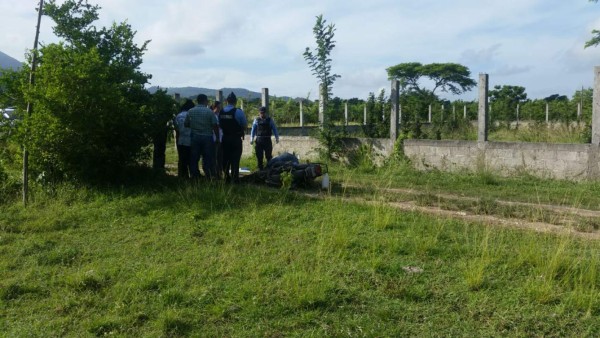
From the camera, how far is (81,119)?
844 cm

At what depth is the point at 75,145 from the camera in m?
8.50

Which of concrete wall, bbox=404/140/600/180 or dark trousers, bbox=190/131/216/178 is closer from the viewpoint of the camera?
dark trousers, bbox=190/131/216/178

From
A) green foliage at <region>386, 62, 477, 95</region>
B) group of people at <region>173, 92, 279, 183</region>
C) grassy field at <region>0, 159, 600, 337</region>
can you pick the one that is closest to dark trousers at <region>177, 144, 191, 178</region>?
group of people at <region>173, 92, 279, 183</region>

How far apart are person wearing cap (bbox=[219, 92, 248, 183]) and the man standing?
19cm

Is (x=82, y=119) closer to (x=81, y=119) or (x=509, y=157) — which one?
(x=81, y=119)

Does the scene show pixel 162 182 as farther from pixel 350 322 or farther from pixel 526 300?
pixel 526 300

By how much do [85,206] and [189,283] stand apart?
399cm

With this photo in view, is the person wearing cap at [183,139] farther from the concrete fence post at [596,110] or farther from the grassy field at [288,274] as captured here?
the concrete fence post at [596,110]

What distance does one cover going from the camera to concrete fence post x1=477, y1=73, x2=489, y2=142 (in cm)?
1072

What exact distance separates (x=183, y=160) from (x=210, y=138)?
1144 mm

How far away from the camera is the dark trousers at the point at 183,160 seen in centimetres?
992

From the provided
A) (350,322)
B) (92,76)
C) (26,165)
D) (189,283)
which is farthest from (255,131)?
(350,322)

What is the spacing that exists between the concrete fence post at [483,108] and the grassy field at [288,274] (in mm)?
3396

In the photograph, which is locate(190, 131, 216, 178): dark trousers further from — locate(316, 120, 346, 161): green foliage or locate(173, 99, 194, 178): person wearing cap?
locate(316, 120, 346, 161): green foliage
